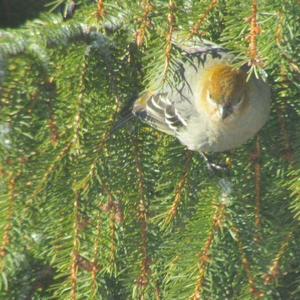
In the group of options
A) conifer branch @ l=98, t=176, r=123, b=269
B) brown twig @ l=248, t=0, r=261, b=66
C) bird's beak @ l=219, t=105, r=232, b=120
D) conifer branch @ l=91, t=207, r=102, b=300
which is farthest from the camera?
bird's beak @ l=219, t=105, r=232, b=120

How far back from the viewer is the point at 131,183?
3314mm

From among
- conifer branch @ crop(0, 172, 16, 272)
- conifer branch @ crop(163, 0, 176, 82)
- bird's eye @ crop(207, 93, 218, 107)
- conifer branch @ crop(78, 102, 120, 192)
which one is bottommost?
conifer branch @ crop(0, 172, 16, 272)

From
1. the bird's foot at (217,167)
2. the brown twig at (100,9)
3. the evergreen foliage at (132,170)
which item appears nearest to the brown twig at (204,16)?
the evergreen foliage at (132,170)

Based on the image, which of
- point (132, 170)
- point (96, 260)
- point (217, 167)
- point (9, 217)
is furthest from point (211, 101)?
point (9, 217)

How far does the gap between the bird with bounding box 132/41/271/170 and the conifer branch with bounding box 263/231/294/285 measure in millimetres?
392

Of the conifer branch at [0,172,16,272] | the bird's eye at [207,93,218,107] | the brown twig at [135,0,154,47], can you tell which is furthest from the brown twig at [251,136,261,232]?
the conifer branch at [0,172,16,272]

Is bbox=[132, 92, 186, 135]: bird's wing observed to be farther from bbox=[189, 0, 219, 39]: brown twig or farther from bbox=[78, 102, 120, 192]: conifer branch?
bbox=[189, 0, 219, 39]: brown twig

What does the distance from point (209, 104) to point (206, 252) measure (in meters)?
0.78

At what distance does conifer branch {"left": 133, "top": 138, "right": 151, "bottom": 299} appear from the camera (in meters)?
3.22

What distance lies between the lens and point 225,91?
349 centimetres

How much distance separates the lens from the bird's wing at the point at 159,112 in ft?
11.1

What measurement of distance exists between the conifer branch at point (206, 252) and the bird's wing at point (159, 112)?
486 millimetres

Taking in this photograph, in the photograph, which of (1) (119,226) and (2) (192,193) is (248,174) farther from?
(1) (119,226)

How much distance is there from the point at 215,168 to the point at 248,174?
141mm
